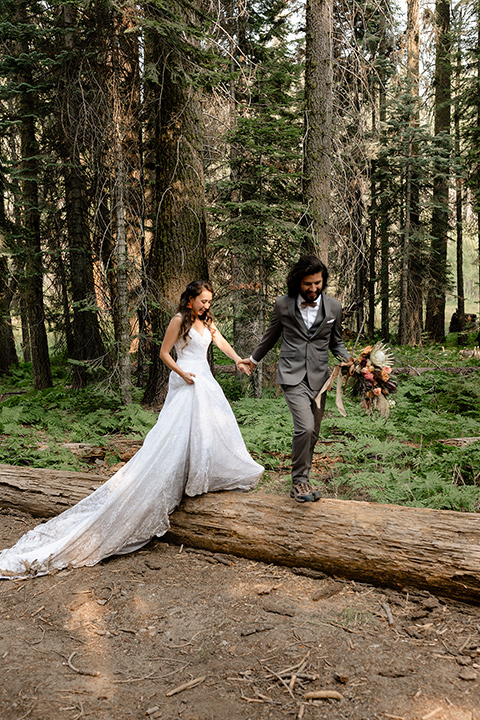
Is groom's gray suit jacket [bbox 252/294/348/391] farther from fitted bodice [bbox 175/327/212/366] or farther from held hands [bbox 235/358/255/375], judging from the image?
fitted bodice [bbox 175/327/212/366]

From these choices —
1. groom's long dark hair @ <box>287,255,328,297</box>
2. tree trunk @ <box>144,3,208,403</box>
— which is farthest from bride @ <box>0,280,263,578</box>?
tree trunk @ <box>144,3,208,403</box>

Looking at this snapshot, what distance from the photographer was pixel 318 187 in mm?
9789

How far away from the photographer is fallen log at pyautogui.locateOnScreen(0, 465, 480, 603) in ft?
13.1

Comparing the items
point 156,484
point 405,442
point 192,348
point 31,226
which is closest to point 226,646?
point 156,484

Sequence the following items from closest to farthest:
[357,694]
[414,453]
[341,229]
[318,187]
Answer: [357,694] < [414,453] < [318,187] < [341,229]

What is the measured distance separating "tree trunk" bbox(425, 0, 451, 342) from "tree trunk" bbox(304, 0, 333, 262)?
8743mm

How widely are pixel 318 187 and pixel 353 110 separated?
185 centimetres

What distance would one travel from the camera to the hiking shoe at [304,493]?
470cm

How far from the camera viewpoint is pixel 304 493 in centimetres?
475

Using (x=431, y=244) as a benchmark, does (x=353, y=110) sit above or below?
above

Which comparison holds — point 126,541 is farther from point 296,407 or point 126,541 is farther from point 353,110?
point 353,110

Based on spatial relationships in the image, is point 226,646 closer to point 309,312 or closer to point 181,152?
point 309,312

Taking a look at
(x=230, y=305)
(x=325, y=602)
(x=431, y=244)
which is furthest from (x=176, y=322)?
(x=431, y=244)

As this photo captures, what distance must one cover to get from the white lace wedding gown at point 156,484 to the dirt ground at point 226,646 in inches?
8.5
